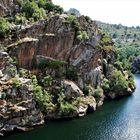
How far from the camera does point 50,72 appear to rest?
93.9 metres

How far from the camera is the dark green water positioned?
76.5 metres

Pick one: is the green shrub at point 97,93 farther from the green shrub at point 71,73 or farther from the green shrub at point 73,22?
the green shrub at point 73,22

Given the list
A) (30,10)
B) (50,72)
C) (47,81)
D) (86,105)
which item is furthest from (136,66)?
(47,81)

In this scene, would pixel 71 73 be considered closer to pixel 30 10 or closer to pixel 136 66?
pixel 30 10

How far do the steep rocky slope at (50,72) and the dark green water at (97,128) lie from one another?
8.62 ft

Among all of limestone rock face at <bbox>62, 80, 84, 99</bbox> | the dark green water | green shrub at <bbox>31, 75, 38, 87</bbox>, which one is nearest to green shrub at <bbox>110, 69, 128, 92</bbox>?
the dark green water

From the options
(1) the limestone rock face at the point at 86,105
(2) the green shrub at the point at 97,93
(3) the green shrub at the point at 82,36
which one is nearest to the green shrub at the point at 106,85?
(2) the green shrub at the point at 97,93

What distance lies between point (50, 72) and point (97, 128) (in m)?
19.6

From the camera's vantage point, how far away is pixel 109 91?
365 feet

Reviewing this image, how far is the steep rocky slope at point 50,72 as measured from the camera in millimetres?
80125

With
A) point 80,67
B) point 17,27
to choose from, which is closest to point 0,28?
point 17,27

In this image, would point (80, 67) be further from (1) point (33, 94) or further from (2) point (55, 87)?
(1) point (33, 94)

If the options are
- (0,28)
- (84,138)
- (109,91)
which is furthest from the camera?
(109,91)

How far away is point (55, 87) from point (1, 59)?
1527 cm
